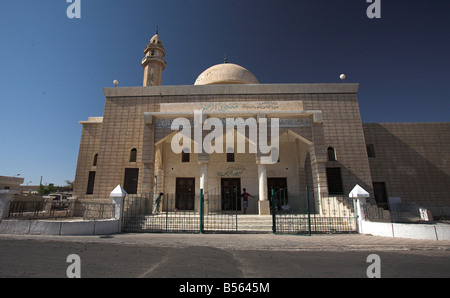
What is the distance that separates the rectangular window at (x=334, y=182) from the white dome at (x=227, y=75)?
913 centimetres

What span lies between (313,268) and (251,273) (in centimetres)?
109

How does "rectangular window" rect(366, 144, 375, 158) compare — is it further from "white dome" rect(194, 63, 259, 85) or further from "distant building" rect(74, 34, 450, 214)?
"white dome" rect(194, 63, 259, 85)

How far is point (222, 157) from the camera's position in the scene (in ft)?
52.1

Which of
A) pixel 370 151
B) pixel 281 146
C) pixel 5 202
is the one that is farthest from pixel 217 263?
pixel 370 151

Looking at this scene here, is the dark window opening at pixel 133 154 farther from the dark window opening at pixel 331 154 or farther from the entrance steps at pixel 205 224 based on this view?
the dark window opening at pixel 331 154

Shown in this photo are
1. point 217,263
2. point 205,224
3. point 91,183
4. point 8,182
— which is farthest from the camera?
point 8,182

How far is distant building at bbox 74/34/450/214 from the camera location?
13148 mm

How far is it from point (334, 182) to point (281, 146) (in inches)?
158

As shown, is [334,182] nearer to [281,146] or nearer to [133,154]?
[281,146]

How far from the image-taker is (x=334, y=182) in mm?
13945

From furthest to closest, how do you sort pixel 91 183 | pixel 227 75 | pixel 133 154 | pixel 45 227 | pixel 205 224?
pixel 227 75
pixel 91 183
pixel 133 154
pixel 205 224
pixel 45 227

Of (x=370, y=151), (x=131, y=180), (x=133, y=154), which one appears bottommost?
(x=131, y=180)
